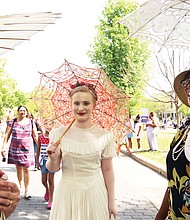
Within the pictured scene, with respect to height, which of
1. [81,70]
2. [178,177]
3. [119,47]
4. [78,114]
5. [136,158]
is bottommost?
[136,158]

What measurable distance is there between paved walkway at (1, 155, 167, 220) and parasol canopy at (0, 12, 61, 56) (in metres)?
4.04

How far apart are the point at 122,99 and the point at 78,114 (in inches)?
43.8

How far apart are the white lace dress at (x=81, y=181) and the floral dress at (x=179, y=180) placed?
4.46ft

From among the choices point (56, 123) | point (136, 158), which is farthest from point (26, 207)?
point (136, 158)

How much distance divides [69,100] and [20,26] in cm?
228

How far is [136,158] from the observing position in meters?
14.6

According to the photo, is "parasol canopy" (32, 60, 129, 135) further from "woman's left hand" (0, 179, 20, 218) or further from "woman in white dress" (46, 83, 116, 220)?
"woman's left hand" (0, 179, 20, 218)

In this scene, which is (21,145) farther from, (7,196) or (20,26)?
(7,196)

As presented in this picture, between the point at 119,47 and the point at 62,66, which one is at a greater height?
the point at 119,47

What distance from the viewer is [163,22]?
131 inches

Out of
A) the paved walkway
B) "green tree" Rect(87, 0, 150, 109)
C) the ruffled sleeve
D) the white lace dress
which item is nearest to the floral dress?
the white lace dress

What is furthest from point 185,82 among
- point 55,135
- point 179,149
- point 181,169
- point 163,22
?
point 55,135

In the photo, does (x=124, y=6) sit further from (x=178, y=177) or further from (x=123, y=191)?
(x=178, y=177)

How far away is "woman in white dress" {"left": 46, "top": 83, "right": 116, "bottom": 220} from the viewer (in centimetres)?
381
